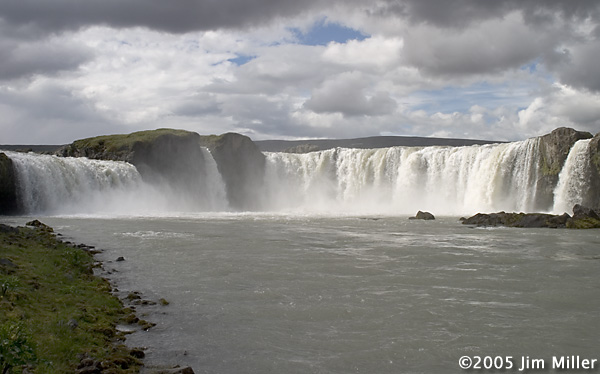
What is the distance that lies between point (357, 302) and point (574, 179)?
120ft

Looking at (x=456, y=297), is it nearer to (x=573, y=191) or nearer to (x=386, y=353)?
(x=386, y=353)

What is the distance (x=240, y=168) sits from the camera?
63531mm

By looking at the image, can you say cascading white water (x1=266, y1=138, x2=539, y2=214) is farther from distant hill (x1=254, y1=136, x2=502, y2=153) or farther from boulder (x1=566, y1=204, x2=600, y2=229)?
distant hill (x1=254, y1=136, x2=502, y2=153)

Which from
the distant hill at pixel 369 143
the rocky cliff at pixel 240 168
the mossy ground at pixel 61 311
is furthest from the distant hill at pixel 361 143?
the mossy ground at pixel 61 311

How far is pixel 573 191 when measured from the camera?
41000 millimetres

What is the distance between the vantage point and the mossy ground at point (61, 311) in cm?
696

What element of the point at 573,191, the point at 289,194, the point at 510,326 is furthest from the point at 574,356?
the point at 289,194

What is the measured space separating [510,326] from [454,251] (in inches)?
418

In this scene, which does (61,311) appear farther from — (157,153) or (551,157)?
(157,153)

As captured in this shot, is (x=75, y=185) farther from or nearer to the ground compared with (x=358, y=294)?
farther from the ground

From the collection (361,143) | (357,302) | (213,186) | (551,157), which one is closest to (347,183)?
(213,186)

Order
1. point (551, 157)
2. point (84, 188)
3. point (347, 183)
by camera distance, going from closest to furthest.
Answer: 1. point (551, 157)
2. point (84, 188)
3. point (347, 183)

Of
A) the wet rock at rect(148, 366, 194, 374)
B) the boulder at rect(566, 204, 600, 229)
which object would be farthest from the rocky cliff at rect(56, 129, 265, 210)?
the wet rock at rect(148, 366, 194, 374)

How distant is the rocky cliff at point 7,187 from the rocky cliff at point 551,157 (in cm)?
4343
